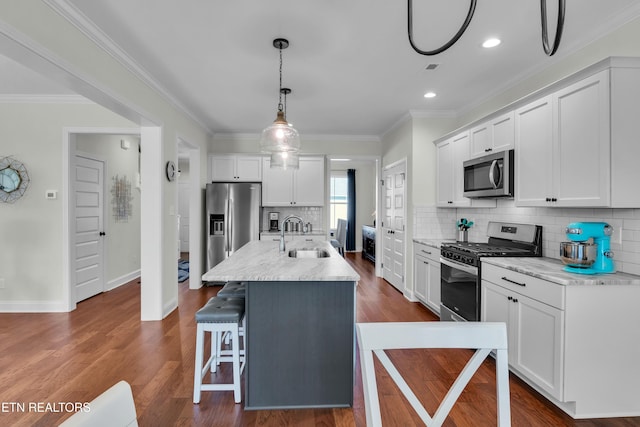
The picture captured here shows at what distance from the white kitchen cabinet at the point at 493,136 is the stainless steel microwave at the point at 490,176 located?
3.1 inches

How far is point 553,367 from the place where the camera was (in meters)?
2.12

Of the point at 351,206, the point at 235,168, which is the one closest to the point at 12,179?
the point at 235,168

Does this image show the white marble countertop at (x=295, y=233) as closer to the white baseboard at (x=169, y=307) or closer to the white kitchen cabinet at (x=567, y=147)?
the white baseboard at (x=169, y=307)

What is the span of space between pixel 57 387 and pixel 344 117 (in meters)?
4.30

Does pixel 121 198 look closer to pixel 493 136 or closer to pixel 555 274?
pixel 493 136

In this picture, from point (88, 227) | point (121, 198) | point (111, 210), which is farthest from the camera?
point (121, 198)

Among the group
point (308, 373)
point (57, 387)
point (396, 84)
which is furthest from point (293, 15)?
point (57, 387)

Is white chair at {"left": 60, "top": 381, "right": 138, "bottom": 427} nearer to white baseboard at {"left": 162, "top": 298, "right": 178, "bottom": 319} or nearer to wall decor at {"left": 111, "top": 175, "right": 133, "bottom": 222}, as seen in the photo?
white baseboard at {"left": 162, "top": 298, "right": 178, "bottom": 319}

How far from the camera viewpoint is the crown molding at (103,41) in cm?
222

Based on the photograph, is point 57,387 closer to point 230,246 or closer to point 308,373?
point 308,373

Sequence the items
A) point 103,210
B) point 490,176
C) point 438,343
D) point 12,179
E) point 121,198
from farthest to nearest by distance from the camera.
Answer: point 121,198 < point 103,210 < point 12,179 < point 490,176 < point 438,343

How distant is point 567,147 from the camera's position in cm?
239

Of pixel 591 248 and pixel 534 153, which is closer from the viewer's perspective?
pixel 591 248

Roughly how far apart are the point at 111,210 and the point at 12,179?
1.34m
